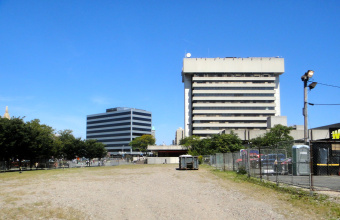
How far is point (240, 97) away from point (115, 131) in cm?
8040

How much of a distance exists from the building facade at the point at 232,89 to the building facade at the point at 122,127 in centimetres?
5530

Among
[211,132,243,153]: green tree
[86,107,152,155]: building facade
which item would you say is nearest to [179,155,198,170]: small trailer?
[211,132,243,153]: green tree

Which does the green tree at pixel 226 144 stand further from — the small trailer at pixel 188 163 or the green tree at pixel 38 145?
the green tree at pixel 38 145

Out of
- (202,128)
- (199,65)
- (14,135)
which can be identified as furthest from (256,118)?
(14,135)

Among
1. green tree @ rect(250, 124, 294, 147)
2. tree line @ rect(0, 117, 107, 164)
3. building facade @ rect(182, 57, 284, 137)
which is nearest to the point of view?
tree line @ rect(0, 117, 107, 164)

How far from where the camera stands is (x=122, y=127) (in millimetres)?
189000

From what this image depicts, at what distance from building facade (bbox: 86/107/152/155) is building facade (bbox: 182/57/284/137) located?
2177 inches

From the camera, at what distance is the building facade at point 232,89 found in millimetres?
136875

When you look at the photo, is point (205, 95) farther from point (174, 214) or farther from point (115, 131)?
point (174, 214)

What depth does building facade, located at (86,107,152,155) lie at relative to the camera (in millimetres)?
186500

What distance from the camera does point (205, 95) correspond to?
13838cm

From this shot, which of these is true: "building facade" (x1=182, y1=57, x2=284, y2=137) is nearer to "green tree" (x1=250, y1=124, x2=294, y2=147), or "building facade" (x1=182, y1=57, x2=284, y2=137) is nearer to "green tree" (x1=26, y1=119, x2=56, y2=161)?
"green tree" (x1=250, y1=124, x2=294, y2=147)

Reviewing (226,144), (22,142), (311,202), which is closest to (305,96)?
(311,202)

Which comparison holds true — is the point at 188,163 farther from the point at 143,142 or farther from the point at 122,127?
the point at 122,127
